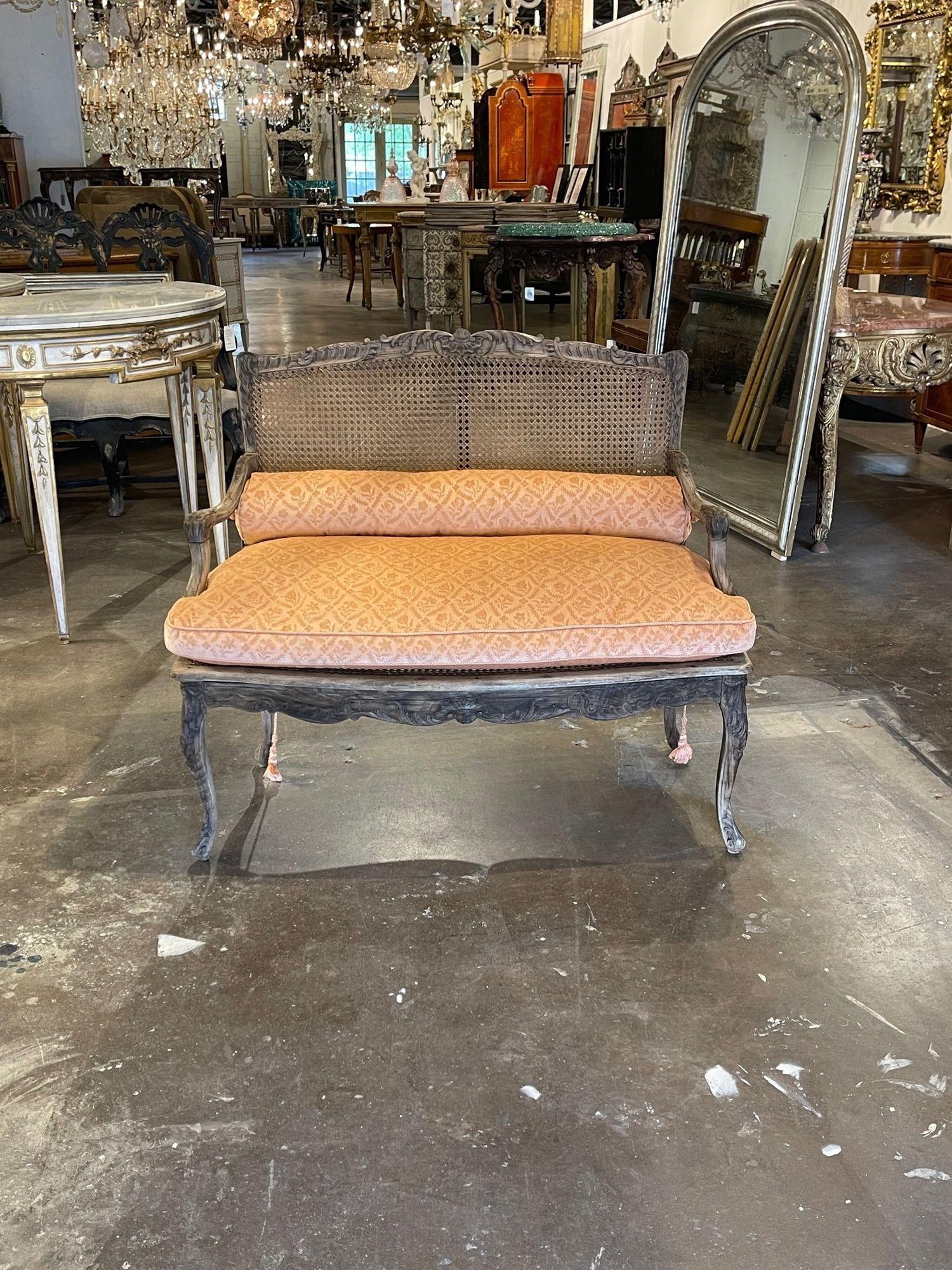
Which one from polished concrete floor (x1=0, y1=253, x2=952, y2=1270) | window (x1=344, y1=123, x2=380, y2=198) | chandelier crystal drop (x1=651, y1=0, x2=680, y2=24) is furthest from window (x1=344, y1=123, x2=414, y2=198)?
polished concrete floor (x1=0, y1=253, x2=952, y2=1270)

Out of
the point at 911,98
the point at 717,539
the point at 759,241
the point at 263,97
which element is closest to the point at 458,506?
the point at 717,539

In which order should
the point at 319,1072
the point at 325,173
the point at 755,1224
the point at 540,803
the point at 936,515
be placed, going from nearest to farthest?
the point at 755,1224, the point at 319,1072, the point at 540,803, the point at 936,515, the point at 325,173

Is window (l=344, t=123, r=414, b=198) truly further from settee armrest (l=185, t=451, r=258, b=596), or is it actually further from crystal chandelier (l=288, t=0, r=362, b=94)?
settee armrest (l=185, t=451, r=258, b=596)

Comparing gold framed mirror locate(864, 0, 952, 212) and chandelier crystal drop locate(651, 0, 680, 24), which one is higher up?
chandelier crystal drop locate(651, 0, 680, 24)

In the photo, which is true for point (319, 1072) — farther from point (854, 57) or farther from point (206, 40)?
point (206, 40)

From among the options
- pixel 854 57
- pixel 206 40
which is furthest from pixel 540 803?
pixel 206 40

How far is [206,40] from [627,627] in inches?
649

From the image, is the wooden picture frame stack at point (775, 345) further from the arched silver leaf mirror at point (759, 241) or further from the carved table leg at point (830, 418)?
the carved table leg at point (830, 418)

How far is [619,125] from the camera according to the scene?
1078cm

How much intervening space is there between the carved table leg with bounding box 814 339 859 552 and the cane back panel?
1.76 metres

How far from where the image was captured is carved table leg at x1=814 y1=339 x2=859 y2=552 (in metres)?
4.28

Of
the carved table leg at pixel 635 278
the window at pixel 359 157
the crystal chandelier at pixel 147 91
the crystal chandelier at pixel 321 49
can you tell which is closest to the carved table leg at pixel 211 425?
Result: the carved table leg at pixel 635 278

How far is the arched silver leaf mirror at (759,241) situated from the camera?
4.12 metres

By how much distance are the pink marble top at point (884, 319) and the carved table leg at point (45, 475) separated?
289 cm
